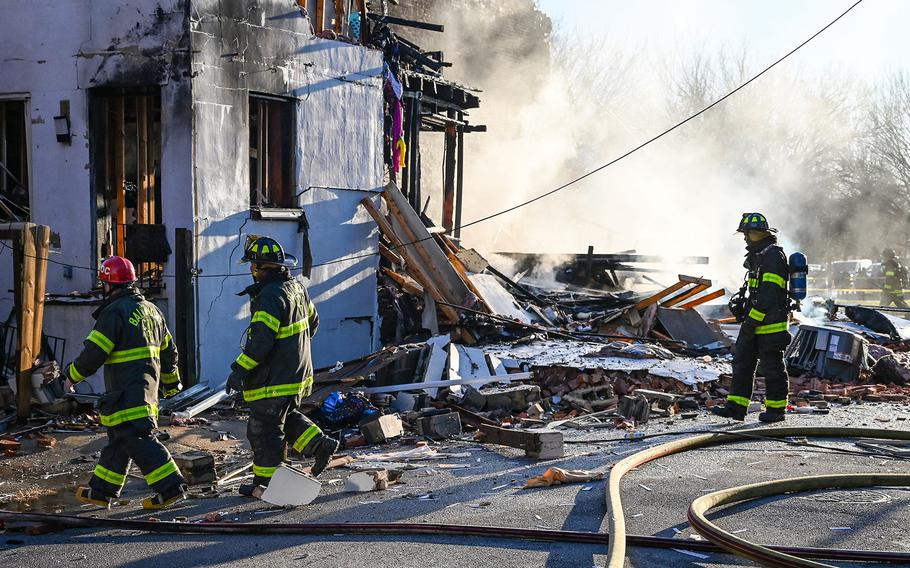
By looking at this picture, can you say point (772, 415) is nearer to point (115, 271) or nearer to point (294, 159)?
point (115, 271)

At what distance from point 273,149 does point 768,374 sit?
6.44m

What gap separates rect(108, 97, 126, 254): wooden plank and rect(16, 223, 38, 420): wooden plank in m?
2.39

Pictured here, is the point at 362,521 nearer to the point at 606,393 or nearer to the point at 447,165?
the point at 606,393

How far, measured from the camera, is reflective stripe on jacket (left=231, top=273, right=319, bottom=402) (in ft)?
20.6

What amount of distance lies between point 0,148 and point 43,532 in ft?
24.9

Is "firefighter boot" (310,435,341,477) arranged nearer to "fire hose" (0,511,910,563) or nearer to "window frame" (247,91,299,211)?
"fire hose" (0,511,910,563)

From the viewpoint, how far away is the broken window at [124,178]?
10531 millimetres

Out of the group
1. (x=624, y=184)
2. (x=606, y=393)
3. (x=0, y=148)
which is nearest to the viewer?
(x=606, y=393)

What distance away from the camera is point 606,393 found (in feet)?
34.8

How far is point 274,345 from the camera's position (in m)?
6.45

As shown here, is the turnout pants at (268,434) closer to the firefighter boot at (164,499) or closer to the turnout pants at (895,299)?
the firefighter boot at (164,499)

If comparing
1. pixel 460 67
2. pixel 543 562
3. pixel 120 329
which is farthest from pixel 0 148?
pixel 460 67

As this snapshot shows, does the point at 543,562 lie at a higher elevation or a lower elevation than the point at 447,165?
lower

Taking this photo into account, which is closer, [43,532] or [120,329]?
[43,532]
